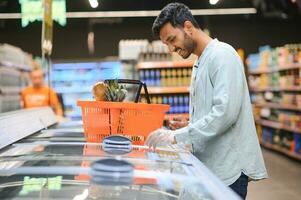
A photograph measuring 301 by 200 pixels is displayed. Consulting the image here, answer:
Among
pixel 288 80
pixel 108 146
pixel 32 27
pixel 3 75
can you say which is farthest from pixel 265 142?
pixel 108 146

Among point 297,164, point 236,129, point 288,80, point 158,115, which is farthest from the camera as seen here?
point 288,80

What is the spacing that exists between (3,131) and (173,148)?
2.77ft

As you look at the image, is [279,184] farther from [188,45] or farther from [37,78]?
[188,45]

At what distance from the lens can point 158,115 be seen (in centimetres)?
218

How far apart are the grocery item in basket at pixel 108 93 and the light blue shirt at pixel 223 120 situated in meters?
0.40

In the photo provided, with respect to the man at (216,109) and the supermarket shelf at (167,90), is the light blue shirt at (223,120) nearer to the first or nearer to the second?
the man at (216,109)

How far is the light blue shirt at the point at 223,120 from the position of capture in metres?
1.86

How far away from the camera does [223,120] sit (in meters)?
1.85

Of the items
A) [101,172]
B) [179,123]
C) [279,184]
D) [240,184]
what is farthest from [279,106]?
[101,172]

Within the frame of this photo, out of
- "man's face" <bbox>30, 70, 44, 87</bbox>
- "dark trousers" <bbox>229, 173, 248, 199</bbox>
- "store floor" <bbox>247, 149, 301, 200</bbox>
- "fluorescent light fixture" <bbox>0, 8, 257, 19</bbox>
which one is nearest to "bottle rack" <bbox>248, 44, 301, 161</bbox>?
"store floor" <bbox>247, 149, 301, 200</bbox>

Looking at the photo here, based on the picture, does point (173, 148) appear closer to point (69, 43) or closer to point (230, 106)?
point (230, 106)

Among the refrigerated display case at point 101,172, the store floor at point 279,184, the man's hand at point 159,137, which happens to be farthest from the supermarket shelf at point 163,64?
the man's hand at point 159,137

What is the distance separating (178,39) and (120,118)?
499 mm

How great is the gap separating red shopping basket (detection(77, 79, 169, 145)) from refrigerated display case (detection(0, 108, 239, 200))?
5.7 inches
